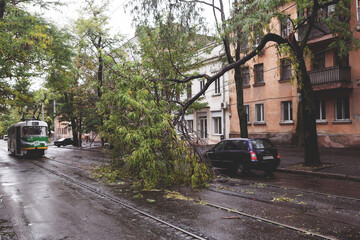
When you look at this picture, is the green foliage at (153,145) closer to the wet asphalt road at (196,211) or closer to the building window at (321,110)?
the wet asphalt road at (196,211)

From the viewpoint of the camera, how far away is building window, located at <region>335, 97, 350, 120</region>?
19594mm

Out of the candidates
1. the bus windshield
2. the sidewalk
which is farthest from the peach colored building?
the bus windshield

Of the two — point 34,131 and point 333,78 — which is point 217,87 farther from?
point 34,131

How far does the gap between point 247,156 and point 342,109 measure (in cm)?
1128

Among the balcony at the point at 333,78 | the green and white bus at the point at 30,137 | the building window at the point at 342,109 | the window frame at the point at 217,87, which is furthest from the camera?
the window frame at the point at 217,87

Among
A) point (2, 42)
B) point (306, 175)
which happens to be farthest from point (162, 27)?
point (306, 175)

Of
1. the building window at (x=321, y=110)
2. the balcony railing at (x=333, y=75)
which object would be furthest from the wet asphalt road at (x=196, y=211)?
the building window at (x=321, y=110)

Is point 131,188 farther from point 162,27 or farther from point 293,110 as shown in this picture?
point 293,110

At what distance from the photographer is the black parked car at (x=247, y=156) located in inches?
480

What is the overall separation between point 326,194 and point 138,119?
614cm

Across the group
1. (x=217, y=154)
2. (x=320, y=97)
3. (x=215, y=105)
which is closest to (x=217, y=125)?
(x=215, y=105)

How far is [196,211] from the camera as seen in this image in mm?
6770

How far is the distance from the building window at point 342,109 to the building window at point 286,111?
3.42 m

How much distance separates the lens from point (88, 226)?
231 inches
